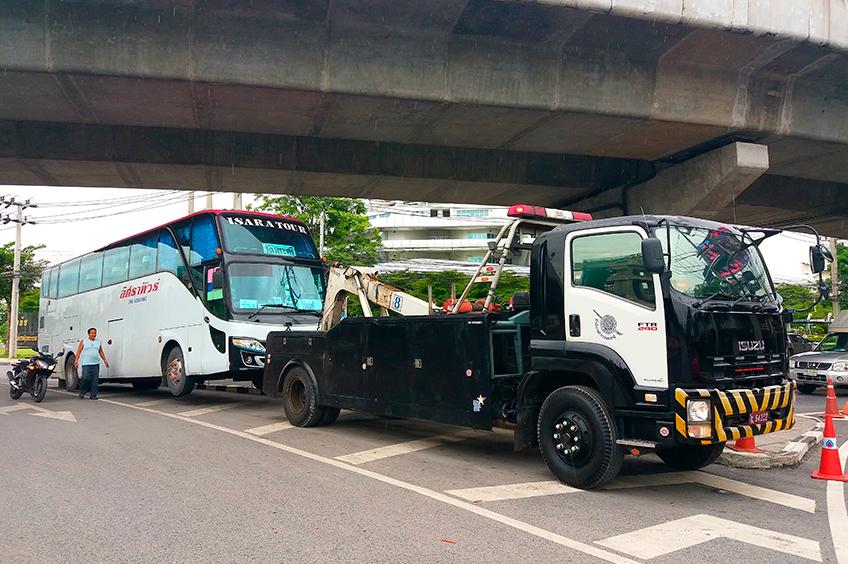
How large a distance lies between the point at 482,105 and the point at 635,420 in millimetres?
6460

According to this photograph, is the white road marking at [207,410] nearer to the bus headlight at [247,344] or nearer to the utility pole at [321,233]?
the bus headlight at [247,344]

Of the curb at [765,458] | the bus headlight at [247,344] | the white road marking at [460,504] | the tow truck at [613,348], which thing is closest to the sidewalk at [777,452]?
the curb at [765,458]

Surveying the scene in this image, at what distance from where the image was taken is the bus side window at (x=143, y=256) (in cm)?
1514

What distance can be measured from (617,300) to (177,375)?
1024 cm

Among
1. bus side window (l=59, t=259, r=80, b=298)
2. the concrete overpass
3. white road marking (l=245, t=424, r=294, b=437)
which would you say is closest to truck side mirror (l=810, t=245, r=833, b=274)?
the concrete overpass

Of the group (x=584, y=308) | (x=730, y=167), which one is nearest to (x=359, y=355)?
(x=584, y=308)

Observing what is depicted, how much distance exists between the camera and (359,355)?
9.33m

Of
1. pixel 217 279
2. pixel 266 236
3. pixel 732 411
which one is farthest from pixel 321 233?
pixel 732 411

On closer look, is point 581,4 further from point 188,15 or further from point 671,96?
point 188,15

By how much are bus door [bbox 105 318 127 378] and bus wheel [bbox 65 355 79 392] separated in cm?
174

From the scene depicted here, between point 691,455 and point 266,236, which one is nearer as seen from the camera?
point 691,455

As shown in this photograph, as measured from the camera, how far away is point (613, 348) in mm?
6379

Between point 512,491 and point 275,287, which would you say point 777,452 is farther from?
point 275,287

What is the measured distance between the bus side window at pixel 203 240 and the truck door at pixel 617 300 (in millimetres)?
8156
